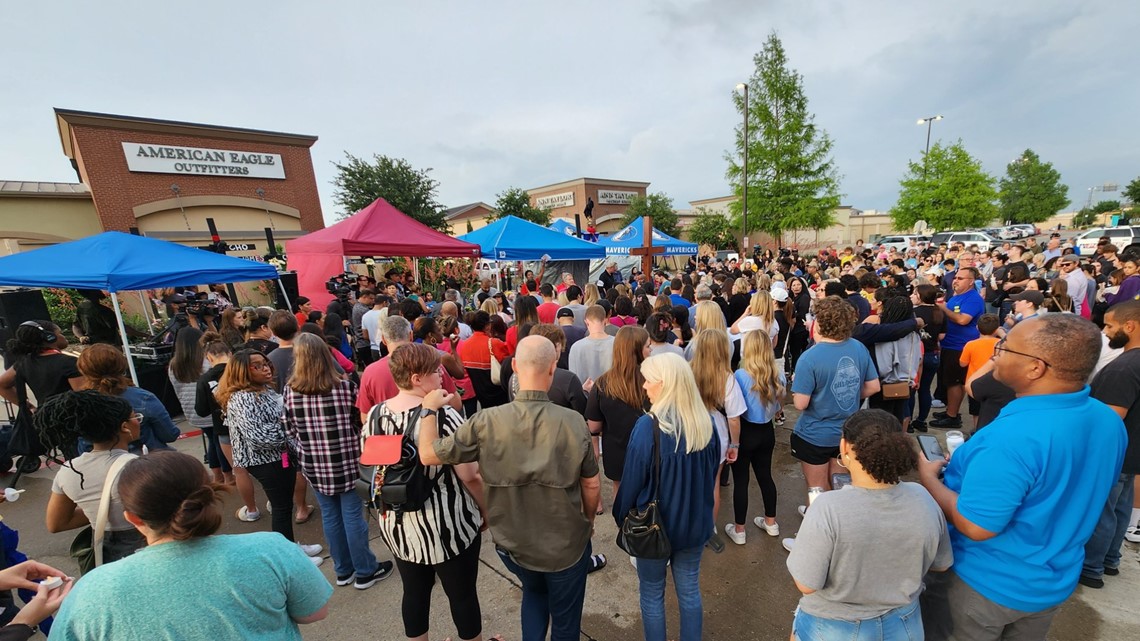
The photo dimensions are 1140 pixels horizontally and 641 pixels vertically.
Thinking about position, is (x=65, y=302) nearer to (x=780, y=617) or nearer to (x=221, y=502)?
(x=221, y=502)

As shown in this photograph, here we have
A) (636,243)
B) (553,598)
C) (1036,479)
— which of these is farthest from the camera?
(636,243)

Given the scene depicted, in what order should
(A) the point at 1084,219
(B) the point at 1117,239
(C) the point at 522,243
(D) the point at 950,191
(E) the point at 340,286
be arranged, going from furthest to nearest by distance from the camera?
(A) the point at 1084,219, (D) the point at 950,191, (B) the point at 1117,239, (C) the point at 522,243, (E) the point at 340,286

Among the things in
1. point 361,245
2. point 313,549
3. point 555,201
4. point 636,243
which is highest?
point 555,201

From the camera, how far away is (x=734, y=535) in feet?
11.0

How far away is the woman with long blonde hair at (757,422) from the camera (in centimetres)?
317

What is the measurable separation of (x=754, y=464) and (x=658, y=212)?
35.5m

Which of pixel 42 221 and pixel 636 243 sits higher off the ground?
pixel 42 221

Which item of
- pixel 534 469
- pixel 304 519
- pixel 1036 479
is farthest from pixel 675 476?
pixel 304 519

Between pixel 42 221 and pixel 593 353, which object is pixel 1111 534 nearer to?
pixel 593 353

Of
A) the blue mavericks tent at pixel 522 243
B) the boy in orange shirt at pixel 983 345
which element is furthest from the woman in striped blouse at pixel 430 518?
the blue mavericks tent at pixel 522 243

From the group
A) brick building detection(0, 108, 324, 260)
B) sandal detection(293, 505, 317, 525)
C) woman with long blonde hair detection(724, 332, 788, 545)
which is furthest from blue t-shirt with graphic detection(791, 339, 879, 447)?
brick building detection(0, 108, 324, 260)

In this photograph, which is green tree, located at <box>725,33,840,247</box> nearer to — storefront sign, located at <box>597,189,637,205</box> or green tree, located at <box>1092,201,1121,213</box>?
storefront sign, located at <box>597,189,637,205</box>

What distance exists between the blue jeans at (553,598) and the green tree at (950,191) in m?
31.7

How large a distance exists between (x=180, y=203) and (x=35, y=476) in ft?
58.2
